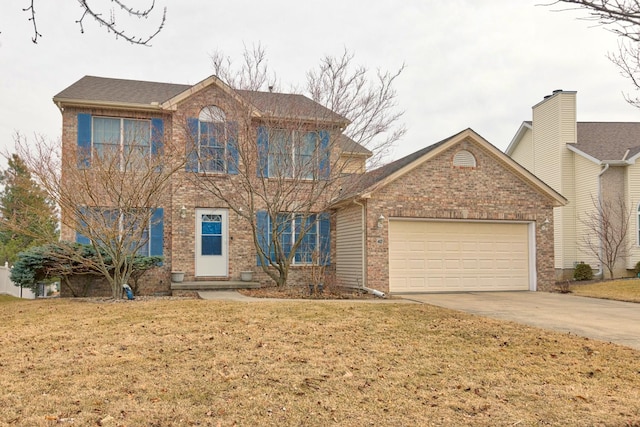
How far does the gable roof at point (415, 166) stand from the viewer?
1480 cm

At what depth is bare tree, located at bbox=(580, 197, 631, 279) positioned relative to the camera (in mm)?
20141

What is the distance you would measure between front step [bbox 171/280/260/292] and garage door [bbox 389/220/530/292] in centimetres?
422

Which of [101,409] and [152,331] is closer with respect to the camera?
[101,409]

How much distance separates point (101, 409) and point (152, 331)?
3539 millimetres

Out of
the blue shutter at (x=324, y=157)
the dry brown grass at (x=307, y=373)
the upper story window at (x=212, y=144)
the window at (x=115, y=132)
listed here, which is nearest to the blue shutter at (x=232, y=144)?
the upper story window at (x=212, y=144)

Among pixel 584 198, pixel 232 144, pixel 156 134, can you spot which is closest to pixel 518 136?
pixel 584 198

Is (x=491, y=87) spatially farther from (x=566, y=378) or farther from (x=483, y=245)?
(x=566, y=378)

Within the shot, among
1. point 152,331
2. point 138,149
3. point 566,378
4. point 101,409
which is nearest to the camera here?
point 101,409

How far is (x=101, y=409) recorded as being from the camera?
4.73 m

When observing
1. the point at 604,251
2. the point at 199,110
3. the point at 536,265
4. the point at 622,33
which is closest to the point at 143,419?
the point at 622,33

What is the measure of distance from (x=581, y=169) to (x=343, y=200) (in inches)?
473

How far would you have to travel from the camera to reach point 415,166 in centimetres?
1509

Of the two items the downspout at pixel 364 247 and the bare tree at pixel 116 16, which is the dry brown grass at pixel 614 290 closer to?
the downspout at pixel 364 247

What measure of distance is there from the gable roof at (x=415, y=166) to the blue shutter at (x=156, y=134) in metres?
5.39
